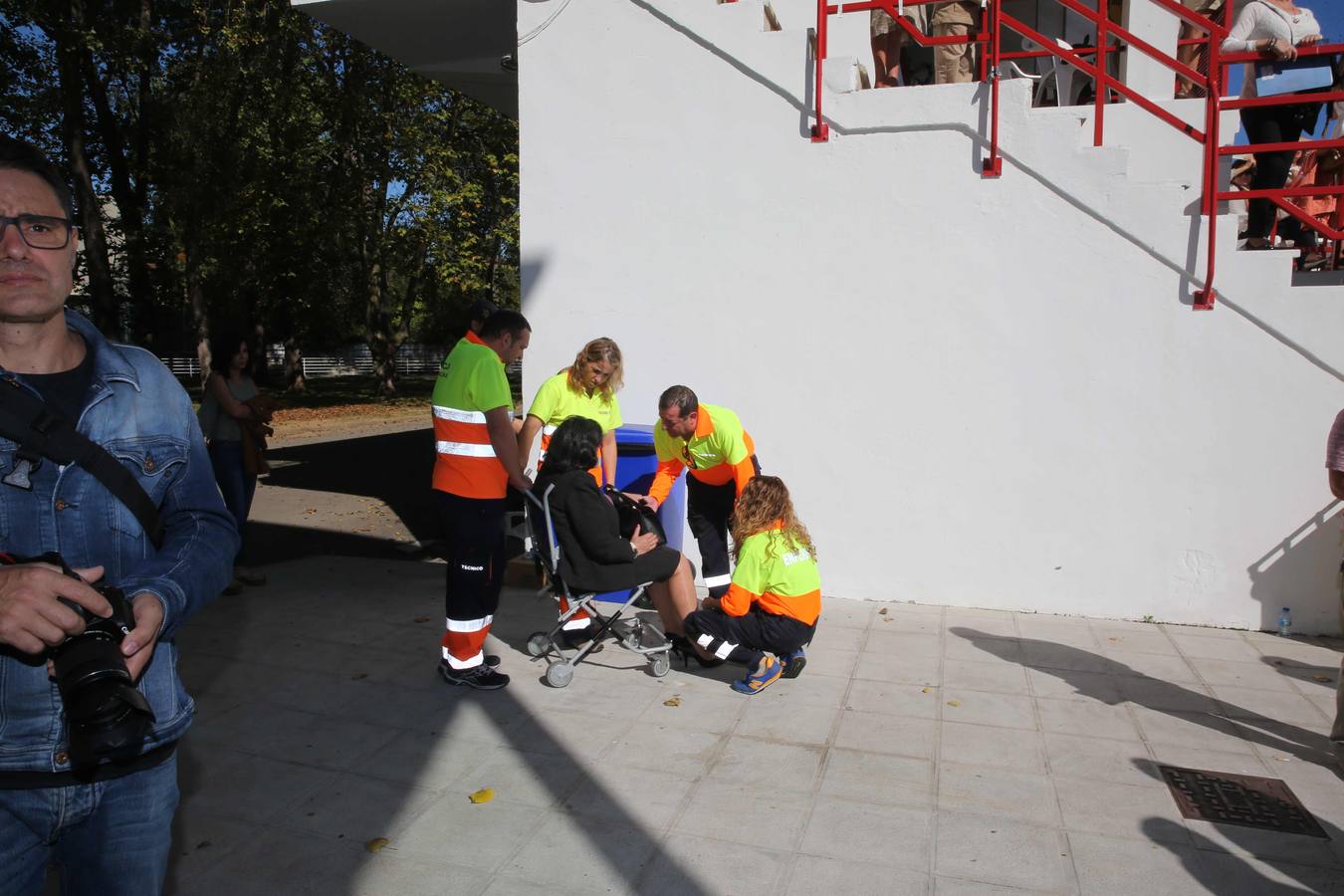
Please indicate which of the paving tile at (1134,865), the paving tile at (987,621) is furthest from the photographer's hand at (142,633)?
the paving tile at (987,621)

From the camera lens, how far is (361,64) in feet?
75.8

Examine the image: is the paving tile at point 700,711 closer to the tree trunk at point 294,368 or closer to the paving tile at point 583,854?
the paving tile at point 583,854

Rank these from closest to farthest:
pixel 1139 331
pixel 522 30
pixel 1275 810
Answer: pixel 1275 810, pixel 1139 331, pixel 522 30

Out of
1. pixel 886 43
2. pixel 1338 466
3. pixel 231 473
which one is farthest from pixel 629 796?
pixel 886 43

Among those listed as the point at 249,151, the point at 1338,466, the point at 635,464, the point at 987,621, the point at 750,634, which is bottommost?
the point at 987,621

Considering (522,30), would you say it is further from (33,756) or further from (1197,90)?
(33,756)

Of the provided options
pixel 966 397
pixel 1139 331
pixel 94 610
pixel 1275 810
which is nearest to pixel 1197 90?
pixel 1139 331

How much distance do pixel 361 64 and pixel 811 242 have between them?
20260 millimetres

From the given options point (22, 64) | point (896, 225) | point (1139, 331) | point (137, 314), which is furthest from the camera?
point (137, 314)

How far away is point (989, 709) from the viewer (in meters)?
4.79

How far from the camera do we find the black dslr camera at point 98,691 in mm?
1516

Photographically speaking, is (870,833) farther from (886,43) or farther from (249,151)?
(249,151)

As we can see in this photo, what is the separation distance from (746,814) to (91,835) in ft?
8.06

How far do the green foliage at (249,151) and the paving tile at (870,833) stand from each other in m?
20.0
